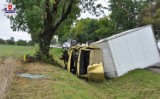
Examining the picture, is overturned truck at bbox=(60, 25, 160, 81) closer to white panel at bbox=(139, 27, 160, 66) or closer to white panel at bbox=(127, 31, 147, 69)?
white panel at bbox=(127, 31, 147, 69)

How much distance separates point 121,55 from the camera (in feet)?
76.0

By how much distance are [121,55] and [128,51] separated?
0.81 metres

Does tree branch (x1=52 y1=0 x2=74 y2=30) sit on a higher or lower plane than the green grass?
higher

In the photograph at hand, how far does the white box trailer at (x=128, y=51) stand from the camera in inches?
894

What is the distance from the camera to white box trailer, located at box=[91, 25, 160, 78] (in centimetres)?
2272

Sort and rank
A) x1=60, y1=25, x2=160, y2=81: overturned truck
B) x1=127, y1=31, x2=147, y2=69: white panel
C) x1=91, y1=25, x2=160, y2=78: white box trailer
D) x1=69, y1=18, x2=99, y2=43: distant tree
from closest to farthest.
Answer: x1=60, y1=25, x2=160, y2=81: overturned truck → x1=91, y1=25, x2=160, y2=78: white box trailer → x1=127, y1=31, x2=147, y2=69: white panel → x1=69, y1=18, x2=99, y2=43: distant tree

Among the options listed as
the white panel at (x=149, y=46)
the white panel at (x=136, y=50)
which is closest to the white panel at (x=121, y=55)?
the white panel at (x=136, y=50)

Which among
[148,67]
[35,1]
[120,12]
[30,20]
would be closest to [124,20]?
[120,12]

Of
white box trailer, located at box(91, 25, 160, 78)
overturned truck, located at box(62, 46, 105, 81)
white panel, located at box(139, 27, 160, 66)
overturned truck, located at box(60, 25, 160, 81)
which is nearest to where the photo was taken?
overturned truck, located at box(62, 46, 105, 81)

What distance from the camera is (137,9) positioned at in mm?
88750

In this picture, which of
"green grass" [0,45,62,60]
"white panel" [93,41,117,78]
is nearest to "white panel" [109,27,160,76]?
"white panel" [93,41,117,78]

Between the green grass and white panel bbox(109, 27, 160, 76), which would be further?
the green grass

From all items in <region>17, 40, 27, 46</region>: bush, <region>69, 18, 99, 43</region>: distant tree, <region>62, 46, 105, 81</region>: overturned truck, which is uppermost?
<region>69, 18, 99, 43</region>: distant tree

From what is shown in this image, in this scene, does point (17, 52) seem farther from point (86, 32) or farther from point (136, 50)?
point (86, 32)
